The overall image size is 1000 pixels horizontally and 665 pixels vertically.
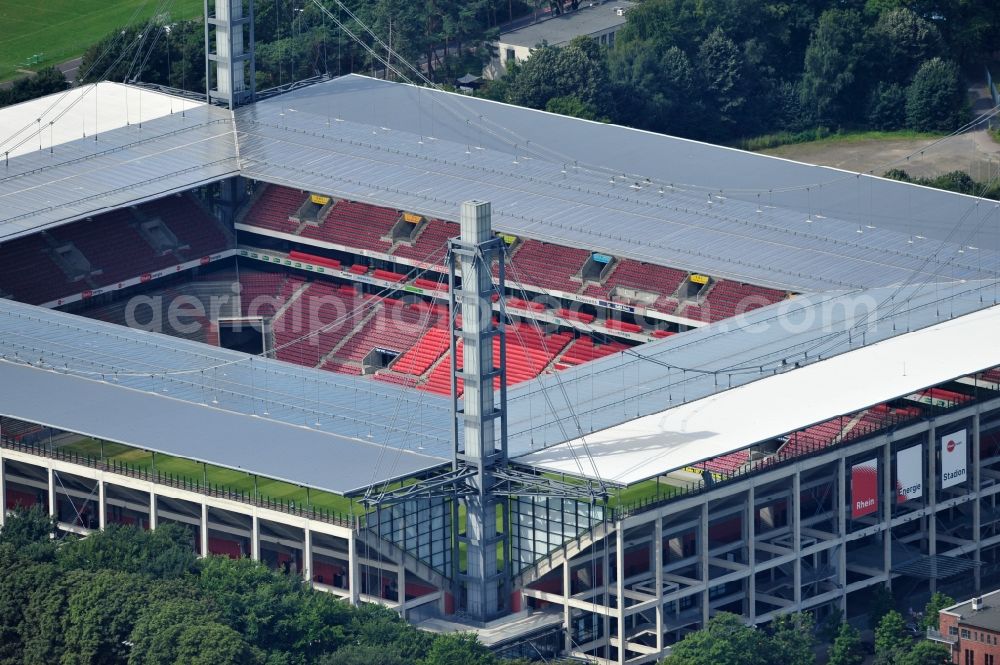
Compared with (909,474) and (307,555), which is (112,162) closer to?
(307,555)

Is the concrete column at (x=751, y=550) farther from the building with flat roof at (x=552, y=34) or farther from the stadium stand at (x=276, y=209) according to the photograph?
the building with flat roof at (x=552, y=34)

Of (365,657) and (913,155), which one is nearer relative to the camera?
(365,657)

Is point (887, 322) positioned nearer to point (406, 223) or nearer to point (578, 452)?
point (578, 452)

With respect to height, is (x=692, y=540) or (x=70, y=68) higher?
(x=70, y=68)

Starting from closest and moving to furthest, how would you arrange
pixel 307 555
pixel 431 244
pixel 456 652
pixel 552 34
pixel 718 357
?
pixel 456 652
pixel 307 555
pixel 718 357
pixel 431 244
pixel 552 34

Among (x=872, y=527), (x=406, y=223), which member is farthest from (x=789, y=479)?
(x=406, y=223)

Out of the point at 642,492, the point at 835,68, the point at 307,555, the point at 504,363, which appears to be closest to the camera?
the point at 504,363

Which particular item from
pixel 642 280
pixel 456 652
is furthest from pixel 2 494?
pixel 642 280

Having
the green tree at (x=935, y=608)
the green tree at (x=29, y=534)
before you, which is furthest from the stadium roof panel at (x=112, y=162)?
the green tree at (x=935, y=608)
